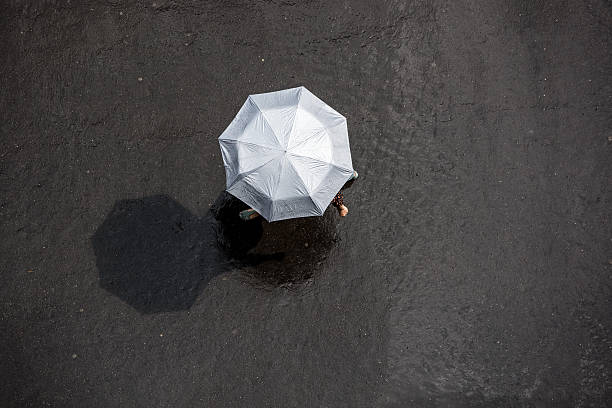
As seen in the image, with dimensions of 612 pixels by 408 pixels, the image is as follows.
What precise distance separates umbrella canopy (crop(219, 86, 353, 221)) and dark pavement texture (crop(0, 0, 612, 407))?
38.5 inches

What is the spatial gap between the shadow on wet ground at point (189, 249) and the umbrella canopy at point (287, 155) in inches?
37.6

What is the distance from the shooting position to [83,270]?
502 centimetres

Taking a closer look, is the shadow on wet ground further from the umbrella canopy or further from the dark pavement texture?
A: the umbrella canopy

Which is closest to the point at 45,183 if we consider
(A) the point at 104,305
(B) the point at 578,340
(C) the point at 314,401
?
(A) the point at 104,305

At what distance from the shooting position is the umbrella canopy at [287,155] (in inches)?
159

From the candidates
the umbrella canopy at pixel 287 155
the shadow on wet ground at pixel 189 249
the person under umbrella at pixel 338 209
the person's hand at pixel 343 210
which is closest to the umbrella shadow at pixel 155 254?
the shadow on wet ground at pixel 189 249

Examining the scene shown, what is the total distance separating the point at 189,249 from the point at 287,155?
185 centimetres

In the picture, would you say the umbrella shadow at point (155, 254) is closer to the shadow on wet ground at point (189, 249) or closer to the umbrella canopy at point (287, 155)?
the shadow on wet ground at point (189, 249)

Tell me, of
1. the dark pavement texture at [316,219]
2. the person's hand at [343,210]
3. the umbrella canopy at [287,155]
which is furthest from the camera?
the dark pavement texture at [316,219]

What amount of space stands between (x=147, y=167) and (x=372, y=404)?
366 cm

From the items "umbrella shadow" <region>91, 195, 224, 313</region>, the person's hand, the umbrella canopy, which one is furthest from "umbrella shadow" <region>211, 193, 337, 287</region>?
the umbrella canopy

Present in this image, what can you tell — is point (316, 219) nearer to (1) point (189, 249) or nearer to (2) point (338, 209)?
(2) point (338, 209)

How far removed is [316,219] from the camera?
5152mm

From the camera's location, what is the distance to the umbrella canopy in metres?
4.04
